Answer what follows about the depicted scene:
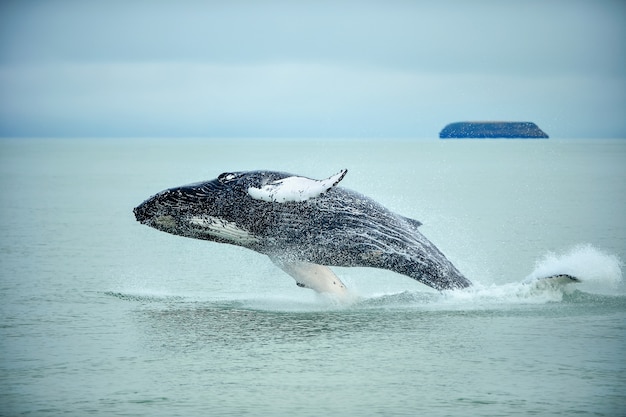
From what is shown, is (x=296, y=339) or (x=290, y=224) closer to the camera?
(x=296, y=339)

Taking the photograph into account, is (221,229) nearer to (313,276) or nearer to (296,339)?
(313,276)

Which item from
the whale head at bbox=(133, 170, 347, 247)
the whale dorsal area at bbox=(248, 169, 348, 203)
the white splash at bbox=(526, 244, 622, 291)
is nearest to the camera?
the whale dorsal area at bbox=(248, 169, 348, 203)

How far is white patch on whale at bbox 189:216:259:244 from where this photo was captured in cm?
1380

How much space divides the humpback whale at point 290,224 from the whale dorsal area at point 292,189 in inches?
1.2

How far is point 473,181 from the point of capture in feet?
205

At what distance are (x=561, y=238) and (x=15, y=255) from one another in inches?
514

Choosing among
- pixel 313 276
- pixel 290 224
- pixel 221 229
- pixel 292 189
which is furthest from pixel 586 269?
pixel 221 229

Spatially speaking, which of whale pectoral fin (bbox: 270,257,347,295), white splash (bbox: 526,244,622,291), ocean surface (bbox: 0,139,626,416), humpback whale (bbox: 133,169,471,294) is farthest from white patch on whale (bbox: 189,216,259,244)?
white splash (bbox: 526,244,622,291)

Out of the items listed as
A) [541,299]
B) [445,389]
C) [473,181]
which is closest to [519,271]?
[541,299]

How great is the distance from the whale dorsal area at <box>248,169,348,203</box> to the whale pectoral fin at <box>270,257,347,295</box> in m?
1.12

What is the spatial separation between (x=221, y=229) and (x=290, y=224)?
0.98m

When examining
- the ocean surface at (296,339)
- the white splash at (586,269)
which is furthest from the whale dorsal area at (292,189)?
the white splash at (586,269)

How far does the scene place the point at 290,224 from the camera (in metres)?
13.6

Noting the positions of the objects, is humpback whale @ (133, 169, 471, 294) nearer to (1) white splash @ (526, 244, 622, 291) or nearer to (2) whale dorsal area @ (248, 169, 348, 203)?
(2) whale dorsal area @ (248, 169, 348, 203)
